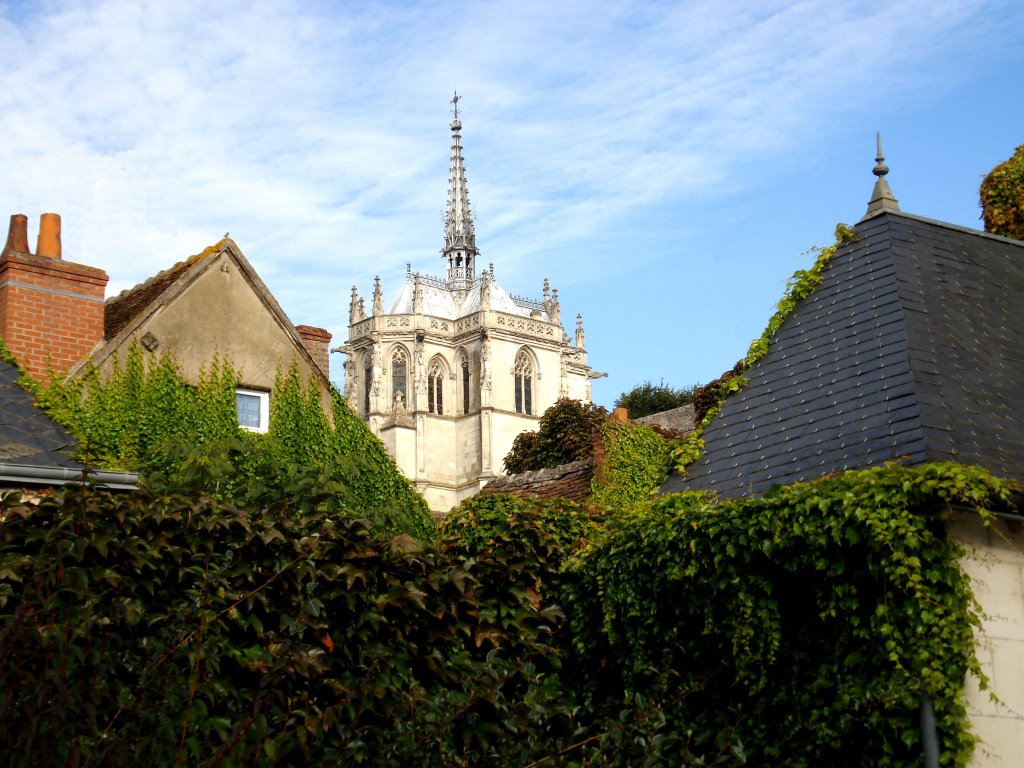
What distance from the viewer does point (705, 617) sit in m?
9.87

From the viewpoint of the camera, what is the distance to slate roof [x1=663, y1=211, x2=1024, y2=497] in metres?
9.83

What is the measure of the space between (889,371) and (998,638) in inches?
92.0

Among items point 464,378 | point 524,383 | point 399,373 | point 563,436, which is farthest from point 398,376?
point 563,436

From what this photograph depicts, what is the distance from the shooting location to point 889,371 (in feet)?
33.9

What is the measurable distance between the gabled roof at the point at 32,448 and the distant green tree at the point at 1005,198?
12.2 metres

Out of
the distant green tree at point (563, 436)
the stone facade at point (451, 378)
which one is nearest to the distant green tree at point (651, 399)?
the stone facade at point (451, 378)

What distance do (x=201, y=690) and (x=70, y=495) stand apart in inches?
68.4

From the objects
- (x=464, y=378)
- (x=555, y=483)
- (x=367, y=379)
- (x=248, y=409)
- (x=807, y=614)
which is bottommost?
(x=807, y=614)

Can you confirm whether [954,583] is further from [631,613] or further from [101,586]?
[101,586]

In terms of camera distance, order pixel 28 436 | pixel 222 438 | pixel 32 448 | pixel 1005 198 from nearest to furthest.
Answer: pixel 32 448 < pixel 28 436 < pixel 222 438 < pixel 1005 198

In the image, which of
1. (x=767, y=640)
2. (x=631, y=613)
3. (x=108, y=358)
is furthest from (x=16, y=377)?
(x=767, y=640)

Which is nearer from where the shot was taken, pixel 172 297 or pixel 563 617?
pixel 563 617

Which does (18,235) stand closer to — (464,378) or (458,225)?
(464,378)

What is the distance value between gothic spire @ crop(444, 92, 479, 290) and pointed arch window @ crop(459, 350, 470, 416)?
13866mm
